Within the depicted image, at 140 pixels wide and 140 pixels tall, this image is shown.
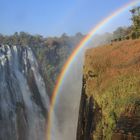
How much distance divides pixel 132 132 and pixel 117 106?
5.60 m

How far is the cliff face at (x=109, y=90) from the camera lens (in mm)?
14232

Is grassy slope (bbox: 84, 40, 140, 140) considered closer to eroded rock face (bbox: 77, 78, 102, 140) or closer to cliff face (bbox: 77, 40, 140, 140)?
cliff face (bbox: 77, 40, 140, 140)

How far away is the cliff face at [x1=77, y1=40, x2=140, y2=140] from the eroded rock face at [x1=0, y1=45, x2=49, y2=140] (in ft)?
41.6

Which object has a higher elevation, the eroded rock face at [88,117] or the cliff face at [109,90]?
the cliff face at [109,90]

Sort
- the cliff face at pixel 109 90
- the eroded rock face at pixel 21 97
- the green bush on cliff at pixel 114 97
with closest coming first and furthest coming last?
the cliff face at pixel 109 90 → the green bush on cliff at pixel 114 97 → the eroded rock face at pixel 21 97

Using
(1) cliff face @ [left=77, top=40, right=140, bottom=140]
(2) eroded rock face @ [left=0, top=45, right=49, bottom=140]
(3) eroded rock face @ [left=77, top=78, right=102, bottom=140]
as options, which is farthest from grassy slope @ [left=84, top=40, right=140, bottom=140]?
(2) eroded rock face @ [left=0, top=45, right=49, bottom=140]

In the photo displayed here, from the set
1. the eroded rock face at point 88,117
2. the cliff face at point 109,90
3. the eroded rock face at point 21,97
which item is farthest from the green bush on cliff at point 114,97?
the eroded rock face at point 21,97

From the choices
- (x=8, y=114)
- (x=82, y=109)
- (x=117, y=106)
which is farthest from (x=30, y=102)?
(x=117, y=106)

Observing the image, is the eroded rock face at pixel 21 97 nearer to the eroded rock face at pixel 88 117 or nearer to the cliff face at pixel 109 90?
the cliff face at pixel 109 90

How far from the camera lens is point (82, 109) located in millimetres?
21953

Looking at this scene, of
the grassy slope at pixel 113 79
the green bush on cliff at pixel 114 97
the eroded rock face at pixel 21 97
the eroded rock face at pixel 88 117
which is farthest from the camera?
the eroded rock face at pixel 21 97

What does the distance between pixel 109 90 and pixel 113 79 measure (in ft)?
3.34

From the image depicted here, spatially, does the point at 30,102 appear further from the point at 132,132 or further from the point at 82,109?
the point at 132,132

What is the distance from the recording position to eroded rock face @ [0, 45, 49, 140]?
3416 centimetres
